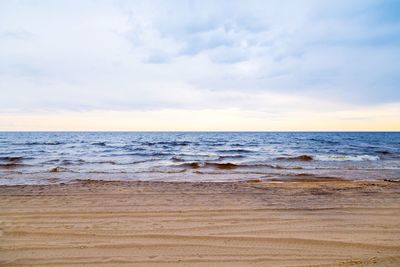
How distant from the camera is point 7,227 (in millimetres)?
4535

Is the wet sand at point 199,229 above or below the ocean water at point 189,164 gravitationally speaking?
above

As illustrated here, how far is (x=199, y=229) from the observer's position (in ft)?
14.6

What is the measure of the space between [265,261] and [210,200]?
3309mm

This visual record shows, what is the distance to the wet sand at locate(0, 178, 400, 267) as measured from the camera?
134 inches

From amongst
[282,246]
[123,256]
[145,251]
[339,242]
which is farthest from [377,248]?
[123,256]

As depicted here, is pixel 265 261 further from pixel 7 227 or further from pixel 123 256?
pixel 7 227

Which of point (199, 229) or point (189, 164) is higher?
point (199, 229)

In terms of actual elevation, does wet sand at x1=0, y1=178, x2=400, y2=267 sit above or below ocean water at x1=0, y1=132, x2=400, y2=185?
above

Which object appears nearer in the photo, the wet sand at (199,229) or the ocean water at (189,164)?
the wet sand at (199,229)

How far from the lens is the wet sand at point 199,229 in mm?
3410

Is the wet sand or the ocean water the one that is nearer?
the wet sand

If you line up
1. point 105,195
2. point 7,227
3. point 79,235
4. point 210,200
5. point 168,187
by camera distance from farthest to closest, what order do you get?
point 168,187
point 105,195
point 210,200
point 7,227
point 79,235

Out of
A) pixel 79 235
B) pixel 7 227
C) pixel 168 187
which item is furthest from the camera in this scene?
pixel 168 187

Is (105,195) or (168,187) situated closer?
A: (105,195)
